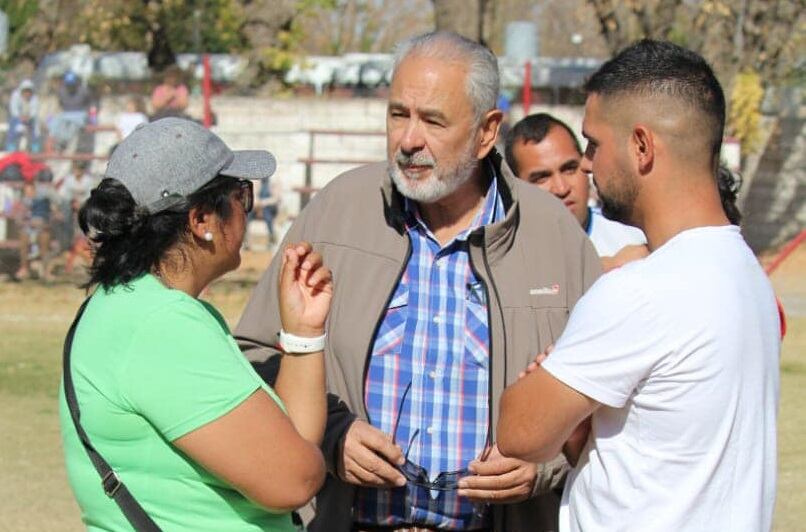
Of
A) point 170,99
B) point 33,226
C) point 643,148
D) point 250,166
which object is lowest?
point 33,226

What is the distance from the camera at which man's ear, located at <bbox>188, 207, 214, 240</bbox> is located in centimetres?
308

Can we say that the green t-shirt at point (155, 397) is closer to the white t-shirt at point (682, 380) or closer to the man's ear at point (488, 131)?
the white t-shirt at point (682, 380)

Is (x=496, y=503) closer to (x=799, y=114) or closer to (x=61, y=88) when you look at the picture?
(x=61, y=88)

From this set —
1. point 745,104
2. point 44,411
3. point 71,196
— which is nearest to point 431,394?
point 44,411

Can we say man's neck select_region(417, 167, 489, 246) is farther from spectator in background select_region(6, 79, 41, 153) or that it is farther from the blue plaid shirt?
spectator in background select_region(6, 79, 41, 153)

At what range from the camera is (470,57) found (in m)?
3.98

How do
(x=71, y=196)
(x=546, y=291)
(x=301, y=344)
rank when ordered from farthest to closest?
(x=71, y=196)
(x=546, y=291)
(x=301, y=344)

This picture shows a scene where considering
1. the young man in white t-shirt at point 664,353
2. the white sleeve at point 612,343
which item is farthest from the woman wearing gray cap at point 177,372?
the white sleeve at point 612,343

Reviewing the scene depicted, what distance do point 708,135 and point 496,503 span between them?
4.30 feet

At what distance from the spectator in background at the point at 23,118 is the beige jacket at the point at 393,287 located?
1340cm

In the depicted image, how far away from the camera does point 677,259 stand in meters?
2.70

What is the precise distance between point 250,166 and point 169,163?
0.71 feet

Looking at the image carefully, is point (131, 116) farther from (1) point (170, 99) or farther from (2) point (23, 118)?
(2) point (23, 118)

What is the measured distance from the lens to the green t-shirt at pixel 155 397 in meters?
2.81
